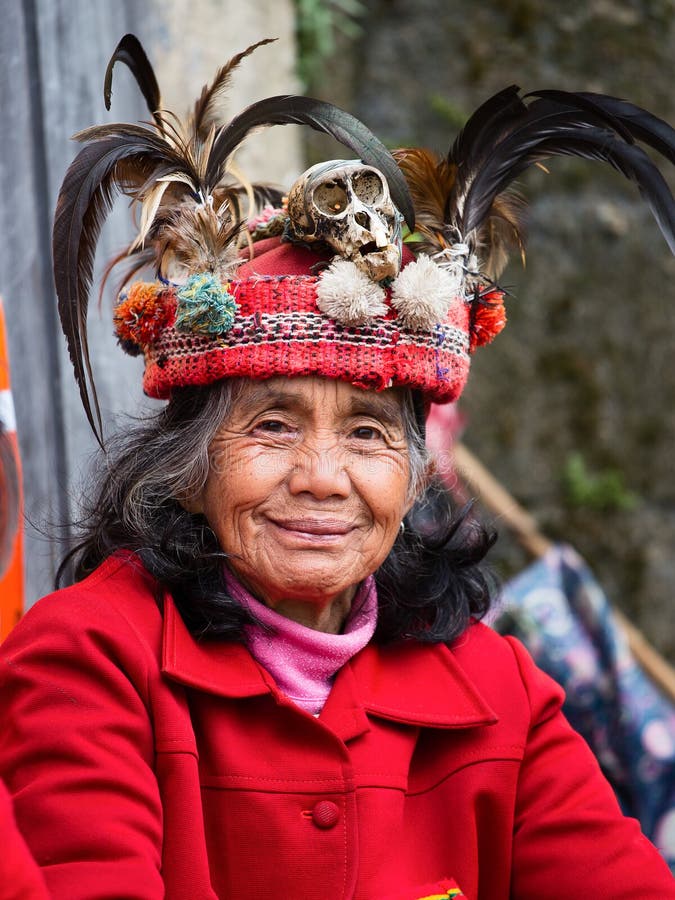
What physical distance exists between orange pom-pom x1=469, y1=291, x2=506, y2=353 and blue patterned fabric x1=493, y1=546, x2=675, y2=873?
133 centimetres

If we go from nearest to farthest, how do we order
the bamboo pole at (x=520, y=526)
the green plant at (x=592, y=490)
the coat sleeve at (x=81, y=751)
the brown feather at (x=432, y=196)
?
the coat sleeve at (x=81, y=751), the brown feather at (x=432, y=196), the bamboo pole at (x=520, y=526), the green plant at (x=592, y=490)

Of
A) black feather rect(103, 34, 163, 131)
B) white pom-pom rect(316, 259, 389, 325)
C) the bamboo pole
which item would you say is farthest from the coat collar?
the bamboo pole

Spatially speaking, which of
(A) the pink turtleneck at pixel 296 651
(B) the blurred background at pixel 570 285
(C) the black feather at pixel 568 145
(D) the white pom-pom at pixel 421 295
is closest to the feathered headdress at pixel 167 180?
(D) the white pom-pom at pixel 421 295

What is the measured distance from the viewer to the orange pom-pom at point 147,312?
6.92 ft

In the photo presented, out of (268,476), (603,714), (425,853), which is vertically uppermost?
(268,476)

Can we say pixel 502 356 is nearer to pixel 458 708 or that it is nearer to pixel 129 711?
pixel 458 708

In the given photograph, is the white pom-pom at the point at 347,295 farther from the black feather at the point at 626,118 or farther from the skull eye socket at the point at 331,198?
the black feather at the point at 626,118

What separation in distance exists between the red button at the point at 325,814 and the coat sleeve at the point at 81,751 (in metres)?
0.30

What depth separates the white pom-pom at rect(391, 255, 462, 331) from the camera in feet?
6.60

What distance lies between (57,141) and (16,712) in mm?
1683

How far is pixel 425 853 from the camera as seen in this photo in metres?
2.09

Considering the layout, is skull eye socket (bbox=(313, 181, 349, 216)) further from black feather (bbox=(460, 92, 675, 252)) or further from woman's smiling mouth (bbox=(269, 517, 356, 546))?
woman's smiling mouth (bbox=(269, 517, 356, 546))

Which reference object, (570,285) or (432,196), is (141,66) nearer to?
(432,196)

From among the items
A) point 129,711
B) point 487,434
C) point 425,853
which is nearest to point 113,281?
point 129,711
